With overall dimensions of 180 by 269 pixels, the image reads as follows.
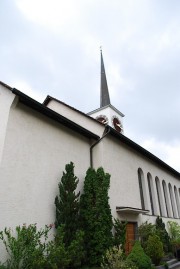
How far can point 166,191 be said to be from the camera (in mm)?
18766

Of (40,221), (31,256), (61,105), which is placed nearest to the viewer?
(31,256)

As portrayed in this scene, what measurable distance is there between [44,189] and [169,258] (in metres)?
8.33

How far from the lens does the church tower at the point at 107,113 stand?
27.3 meters

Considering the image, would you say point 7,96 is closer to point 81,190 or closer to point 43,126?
point 43,126

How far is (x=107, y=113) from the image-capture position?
91.4 ft

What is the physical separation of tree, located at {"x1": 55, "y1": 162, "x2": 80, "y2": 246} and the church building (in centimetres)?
32

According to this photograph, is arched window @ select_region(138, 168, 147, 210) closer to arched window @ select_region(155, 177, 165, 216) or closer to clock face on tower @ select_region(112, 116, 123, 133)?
arched window @ select_region(155, 177, 165, 216)

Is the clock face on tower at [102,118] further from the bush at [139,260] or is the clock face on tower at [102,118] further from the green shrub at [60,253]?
the green shrub at [60,253]

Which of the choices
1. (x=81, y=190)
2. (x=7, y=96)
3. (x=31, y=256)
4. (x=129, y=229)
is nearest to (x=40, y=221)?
(x=31, y=256)

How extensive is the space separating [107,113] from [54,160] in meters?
18.4

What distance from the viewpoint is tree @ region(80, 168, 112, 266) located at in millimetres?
9398

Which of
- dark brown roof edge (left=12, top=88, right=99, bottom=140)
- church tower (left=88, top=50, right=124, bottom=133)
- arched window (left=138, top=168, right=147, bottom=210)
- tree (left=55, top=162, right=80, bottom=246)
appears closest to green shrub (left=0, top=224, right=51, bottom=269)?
tree (left=55, top=162, right=80, bottom=246)

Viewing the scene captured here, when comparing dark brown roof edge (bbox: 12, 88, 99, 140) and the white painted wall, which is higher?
dark brown roof edge (bbox: 12, 88, 99, 140)

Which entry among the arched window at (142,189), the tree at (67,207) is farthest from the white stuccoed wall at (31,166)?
the arched window at (142,189)
